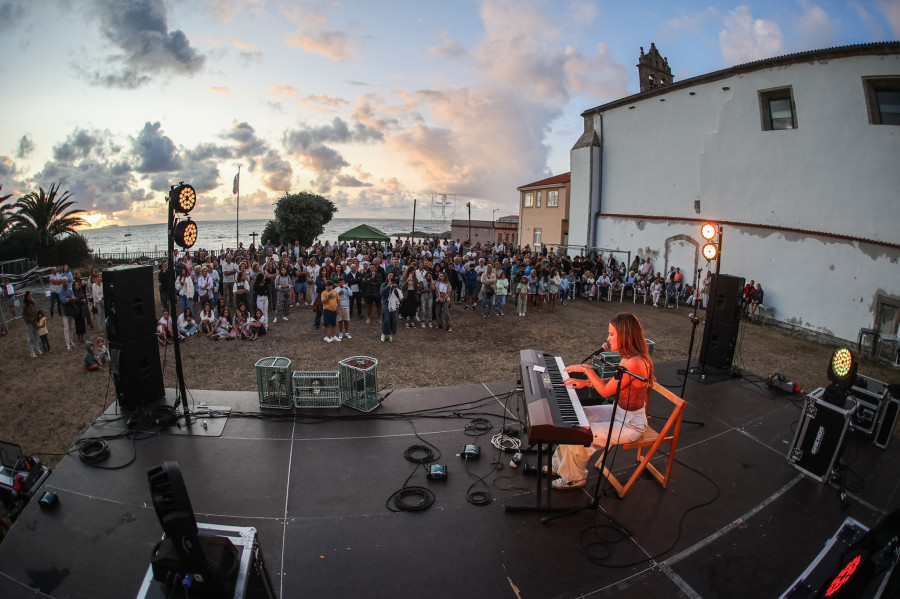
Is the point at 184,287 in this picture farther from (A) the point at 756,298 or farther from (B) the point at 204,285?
(A) the point at 756,298

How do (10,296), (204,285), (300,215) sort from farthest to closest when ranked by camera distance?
(300,215), (10,296), (204,285)

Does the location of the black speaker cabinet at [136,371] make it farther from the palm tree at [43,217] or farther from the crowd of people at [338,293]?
the palm tree at [43,217]

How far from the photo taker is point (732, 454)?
211 inches

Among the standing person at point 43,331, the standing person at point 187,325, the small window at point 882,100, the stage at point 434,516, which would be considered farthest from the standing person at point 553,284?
the standing person at point 43,331

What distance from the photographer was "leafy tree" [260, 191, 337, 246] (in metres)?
33.7

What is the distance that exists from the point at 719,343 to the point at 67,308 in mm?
13971

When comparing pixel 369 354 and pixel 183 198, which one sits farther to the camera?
pixel 369 354

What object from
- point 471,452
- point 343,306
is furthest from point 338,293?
point 471,452

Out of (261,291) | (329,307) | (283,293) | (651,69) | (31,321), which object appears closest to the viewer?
(31,321)

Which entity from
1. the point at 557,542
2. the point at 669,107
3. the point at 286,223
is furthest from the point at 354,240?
the point at 557,542

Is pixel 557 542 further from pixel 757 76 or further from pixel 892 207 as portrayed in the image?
pixel 757 76

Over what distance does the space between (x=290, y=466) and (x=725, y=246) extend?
17547 millimetres

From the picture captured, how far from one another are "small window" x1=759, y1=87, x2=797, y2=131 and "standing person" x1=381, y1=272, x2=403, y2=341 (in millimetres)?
14206

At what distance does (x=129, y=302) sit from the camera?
19.8 ft
